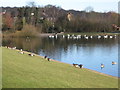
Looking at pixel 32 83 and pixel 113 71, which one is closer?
pixel 32 83

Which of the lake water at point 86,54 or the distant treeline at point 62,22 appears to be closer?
the lake water at point 86,54

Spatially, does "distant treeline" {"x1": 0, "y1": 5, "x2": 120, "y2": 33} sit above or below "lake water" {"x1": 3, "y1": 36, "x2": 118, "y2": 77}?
above

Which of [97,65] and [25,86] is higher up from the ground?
[25,86]

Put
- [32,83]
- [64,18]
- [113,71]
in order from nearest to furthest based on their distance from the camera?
[32,83] < [113,71] < [64,18]

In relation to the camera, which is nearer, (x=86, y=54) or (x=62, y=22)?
(x=86, y=54)

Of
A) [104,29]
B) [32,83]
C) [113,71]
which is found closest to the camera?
[32,83]

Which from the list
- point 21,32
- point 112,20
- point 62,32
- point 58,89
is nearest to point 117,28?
point 112,20

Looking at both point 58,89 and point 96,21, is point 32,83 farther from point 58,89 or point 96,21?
point 96,21

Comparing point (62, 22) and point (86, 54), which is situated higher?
point (62, 22)

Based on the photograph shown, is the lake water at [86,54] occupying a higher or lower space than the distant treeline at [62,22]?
lower

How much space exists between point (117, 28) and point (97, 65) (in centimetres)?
3923

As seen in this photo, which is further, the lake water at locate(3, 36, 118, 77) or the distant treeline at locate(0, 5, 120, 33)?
the distant treeline at locate(0, 5, 120, 33)

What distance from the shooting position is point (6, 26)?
42.7 meters

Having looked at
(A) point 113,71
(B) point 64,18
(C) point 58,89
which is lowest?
(A) point 113,71
